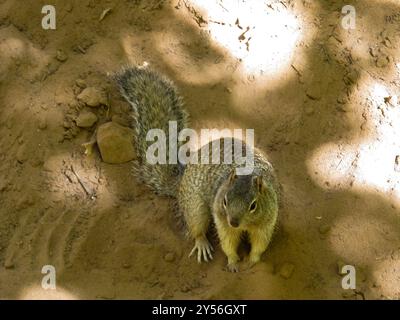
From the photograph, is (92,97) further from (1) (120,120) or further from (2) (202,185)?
(2) (202,185)

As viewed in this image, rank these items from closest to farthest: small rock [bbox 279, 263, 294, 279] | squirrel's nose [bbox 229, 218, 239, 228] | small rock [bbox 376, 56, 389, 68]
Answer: squirrel's nose [bbox 229, 218, 239, 228]
small rock [bbox 279, 263, 294, 279]
small rock [bbox 376, 56, 389, 68]

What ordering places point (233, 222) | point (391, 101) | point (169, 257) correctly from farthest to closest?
point (391, 101) < point (169, 257) < point (233, 222)

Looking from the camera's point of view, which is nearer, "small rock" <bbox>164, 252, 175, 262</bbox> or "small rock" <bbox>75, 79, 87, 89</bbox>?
"small rock" <bbox>164, 252, 175, 262</bbox>

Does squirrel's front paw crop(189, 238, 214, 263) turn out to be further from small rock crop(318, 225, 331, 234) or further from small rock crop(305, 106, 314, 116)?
small rock crop(305, 106, 314, 116)

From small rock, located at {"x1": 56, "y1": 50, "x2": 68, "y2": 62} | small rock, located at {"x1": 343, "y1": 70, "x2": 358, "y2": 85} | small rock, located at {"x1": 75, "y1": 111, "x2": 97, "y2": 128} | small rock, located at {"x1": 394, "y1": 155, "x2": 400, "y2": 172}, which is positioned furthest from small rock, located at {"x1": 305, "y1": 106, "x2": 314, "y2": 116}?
small rock, located at {"x1": 56, "y1": 50, "x2": 68, "y2": 62}

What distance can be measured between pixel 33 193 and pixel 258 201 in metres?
1.45

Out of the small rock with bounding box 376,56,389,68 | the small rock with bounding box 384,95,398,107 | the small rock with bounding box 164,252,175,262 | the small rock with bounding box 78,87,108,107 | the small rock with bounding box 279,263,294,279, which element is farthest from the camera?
the small rock with bounding box 376,56,389,68

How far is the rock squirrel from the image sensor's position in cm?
333

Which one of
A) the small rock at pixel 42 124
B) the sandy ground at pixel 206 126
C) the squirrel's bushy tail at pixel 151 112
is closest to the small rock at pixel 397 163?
the sandy ground at pixel 206 126

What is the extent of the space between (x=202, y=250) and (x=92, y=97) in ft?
4.11

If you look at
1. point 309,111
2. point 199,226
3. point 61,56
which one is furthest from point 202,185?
point 61,56

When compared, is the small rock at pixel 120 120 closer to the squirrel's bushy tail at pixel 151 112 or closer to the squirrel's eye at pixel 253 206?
the squirrel's bushy tail at pixel 151 112

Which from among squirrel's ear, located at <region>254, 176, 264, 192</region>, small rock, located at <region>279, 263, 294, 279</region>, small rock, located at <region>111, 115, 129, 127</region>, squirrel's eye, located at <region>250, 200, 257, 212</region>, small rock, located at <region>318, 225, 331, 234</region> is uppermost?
small rock, located at <region>111, 115, 129, 127</region>

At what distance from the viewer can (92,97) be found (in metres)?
4.14
